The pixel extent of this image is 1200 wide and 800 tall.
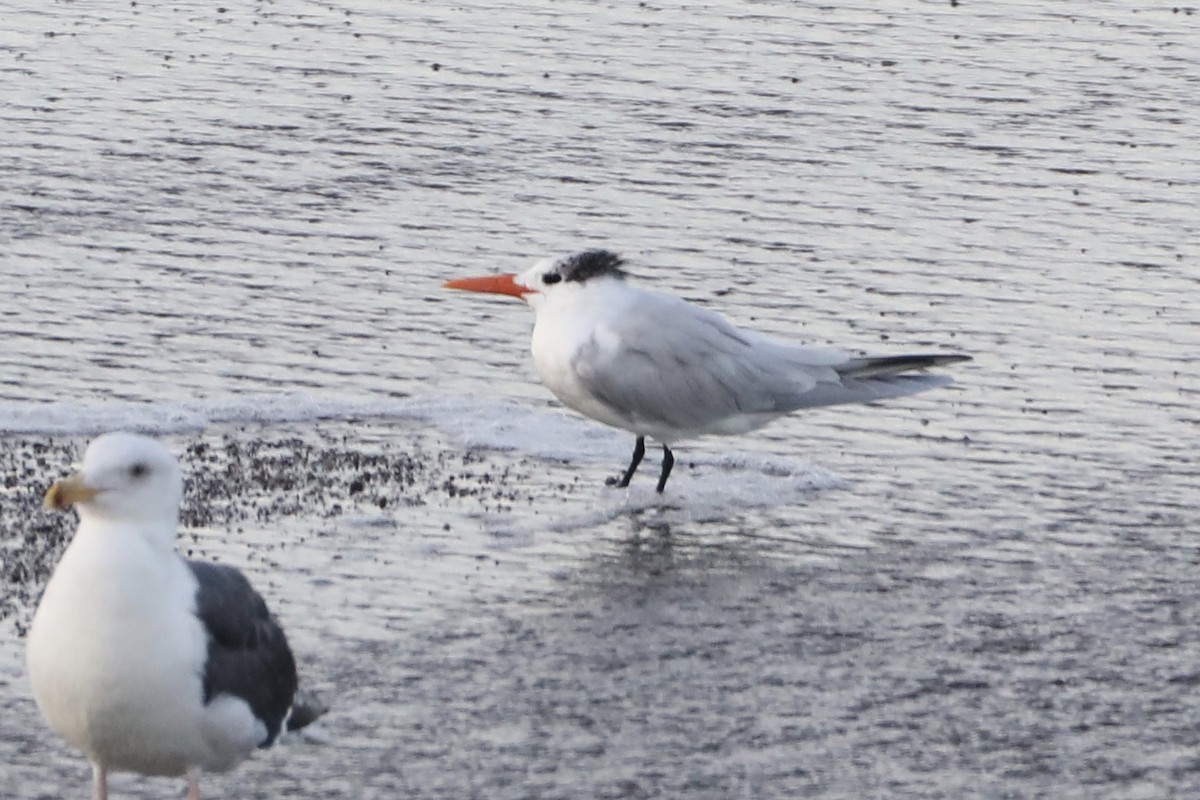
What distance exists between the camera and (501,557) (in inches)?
331

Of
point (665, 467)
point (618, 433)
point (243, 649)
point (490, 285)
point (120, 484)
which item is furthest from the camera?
point (618, 433)

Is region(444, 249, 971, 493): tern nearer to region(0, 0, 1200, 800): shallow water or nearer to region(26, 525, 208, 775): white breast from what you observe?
region(0, 0, 1200, 800): shallow water

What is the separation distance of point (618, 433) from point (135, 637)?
4.74 meters

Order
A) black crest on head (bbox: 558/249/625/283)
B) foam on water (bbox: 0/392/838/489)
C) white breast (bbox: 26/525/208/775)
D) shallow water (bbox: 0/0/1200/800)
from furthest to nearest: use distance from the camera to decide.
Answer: black crest on head (bbox: 558/249/625/283) < foam on water (bbox: 0/392/838/489) < shallow water (bbox: 0/0/1200/800) < white breast (bbox: 26/525/208/775)

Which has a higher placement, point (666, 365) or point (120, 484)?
point (120, 484)

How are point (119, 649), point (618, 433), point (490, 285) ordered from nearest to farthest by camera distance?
point (119, 649) < point (490, 285) < point (618, 433)

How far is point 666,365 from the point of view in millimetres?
9477

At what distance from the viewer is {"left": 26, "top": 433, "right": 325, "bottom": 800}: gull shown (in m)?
5.66

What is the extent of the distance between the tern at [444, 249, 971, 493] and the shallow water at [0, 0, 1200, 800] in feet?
0.74

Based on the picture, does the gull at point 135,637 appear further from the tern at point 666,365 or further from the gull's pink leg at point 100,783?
the tern at point 666,365

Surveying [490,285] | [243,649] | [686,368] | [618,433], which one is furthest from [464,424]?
[243,649]

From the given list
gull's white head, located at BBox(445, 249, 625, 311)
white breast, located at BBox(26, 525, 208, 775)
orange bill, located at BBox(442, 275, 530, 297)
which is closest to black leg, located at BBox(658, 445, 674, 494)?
gull's white head, located at BBox(445, 249, 625, 311)

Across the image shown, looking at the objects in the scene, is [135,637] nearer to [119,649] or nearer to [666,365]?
[119,649]

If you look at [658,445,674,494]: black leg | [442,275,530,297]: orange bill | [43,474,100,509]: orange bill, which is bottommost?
[658,445,674,494]: black leg
